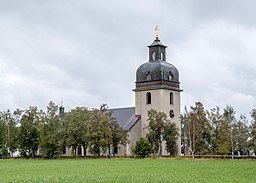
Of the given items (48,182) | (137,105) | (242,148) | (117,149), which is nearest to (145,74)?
(137,105)

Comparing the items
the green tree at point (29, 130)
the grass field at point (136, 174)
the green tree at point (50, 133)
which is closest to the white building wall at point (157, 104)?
the green tree at point (50, 133)

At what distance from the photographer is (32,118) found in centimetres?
9225

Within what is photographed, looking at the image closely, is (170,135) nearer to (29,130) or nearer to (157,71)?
(157,71)

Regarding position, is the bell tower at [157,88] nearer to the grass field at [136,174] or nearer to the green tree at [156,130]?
the green tree at [156,130]

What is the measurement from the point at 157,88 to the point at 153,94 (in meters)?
1.38

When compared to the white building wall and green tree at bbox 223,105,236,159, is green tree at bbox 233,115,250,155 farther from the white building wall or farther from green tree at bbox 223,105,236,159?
the white building wall

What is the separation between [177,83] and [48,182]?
6876cm

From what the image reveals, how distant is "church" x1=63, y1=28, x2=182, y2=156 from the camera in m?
93.9

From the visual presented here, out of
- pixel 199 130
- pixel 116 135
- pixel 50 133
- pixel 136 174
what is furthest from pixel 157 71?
pixel 136 174

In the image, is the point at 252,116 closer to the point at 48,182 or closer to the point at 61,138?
the point at 61,138

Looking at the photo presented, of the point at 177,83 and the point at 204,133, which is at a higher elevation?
the point at 177,83

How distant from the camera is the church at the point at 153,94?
9394cm

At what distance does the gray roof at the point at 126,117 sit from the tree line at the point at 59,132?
4.72 metres

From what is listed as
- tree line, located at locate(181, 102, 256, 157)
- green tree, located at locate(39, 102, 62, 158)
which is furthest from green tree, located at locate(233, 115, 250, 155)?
green tree, located at locate(39, 102, 62, 158)
